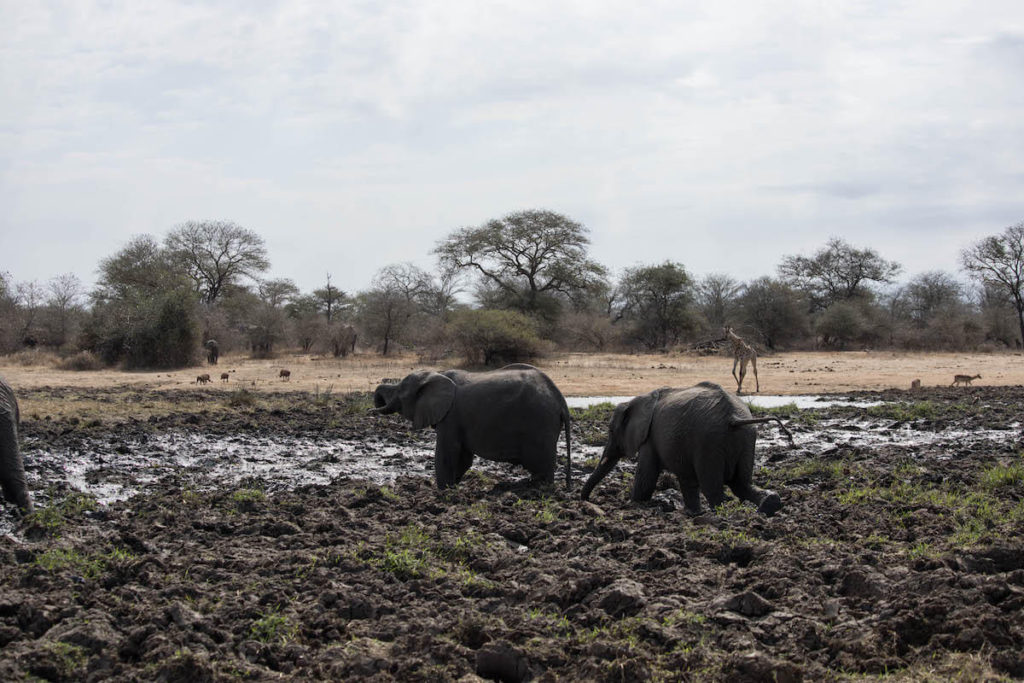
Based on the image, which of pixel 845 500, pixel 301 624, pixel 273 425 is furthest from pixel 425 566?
pixel 273 425

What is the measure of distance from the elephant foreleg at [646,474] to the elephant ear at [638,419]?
10 centimetres

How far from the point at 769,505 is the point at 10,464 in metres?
6.93

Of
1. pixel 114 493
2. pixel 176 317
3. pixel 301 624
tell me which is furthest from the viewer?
pixel 176 317

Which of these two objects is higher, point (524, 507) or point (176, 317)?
point (176, 317)

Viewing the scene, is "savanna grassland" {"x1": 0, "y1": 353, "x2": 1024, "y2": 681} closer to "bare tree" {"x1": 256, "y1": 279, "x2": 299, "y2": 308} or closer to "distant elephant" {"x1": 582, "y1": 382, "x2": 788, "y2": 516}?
"distant elephant" {"x1": 582, "y1": 382, "x2": 788, "y2": 516}

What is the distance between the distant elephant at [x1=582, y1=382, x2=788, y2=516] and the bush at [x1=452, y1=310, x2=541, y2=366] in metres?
26.1

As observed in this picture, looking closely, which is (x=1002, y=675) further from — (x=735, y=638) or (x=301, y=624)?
(x=301, y=624)

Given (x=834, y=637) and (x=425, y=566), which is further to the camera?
(x=425, y=566)

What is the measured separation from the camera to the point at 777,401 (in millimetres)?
22125

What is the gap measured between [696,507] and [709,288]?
60364 millimetres

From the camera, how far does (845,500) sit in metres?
9.01

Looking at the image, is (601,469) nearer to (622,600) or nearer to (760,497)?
(760,497)

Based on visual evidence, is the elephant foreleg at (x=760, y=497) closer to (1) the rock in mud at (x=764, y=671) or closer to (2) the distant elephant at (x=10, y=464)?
(1) the rock in mud at (x=764, y=671)

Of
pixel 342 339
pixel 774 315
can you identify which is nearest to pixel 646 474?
pixel 342 339
